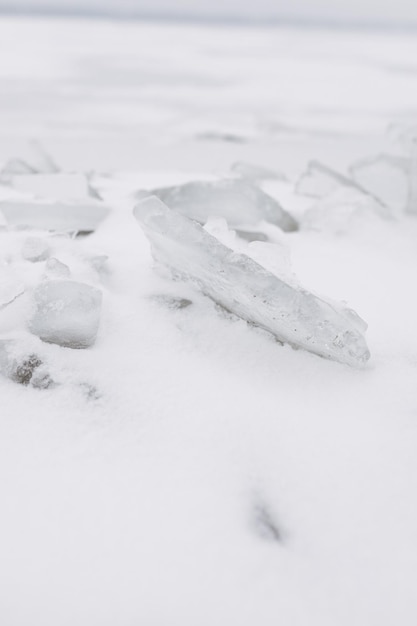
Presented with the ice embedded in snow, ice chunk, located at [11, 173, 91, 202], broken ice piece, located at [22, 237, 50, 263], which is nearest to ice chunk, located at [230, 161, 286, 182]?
the ice embedded in snow

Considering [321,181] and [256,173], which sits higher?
[321,181]

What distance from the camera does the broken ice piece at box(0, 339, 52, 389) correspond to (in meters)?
0.81

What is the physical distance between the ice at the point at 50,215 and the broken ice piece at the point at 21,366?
578mm

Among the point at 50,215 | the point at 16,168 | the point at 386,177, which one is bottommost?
the point at 16,168

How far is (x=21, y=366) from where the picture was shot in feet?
2.70

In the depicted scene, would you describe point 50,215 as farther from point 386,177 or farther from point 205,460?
point 386,177

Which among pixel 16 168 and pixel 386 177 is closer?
pixel 386 177

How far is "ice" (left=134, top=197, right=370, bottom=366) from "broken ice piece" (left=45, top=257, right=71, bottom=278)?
16 centimetres

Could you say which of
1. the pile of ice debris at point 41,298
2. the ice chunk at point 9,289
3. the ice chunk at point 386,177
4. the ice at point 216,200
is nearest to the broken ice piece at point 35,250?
the pile of ice debris at point 41,298

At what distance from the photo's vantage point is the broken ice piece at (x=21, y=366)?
81 centimetres

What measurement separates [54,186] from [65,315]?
37.3 inches

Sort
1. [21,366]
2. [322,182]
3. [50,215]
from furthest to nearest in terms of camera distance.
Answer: [322,182] → [50,215] → [21,366]

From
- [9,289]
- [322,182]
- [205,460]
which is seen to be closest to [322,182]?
[322,182]

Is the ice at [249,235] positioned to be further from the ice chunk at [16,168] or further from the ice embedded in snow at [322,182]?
the ice chunk at [16,168]
